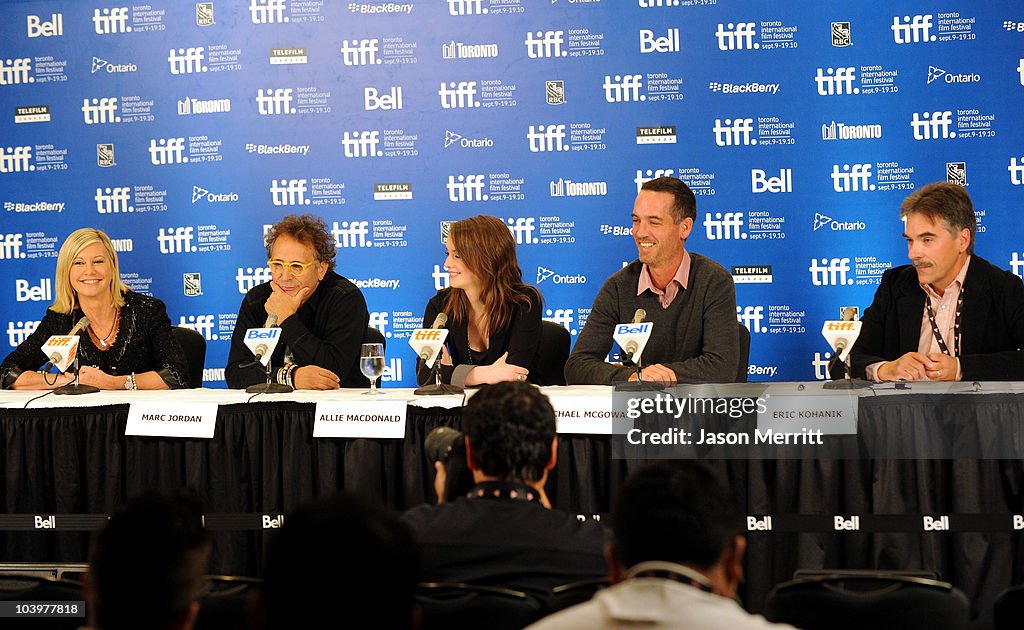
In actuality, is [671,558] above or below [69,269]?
below

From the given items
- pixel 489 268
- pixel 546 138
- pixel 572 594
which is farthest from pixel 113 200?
pixel 572 594

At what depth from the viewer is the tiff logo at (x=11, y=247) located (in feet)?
21.6

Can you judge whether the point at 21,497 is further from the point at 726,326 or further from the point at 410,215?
the point at 410,215

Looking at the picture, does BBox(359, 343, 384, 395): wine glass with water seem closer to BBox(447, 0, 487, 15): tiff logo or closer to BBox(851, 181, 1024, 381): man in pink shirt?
BBox(851, 181, 1024, 381): man in pink shirt

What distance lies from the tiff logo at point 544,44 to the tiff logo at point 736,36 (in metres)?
0.91

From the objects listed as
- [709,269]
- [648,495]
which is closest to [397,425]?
[709,269]

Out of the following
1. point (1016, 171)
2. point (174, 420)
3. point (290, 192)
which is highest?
point (290, 192)

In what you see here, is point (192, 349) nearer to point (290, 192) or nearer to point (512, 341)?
point (512, 341)

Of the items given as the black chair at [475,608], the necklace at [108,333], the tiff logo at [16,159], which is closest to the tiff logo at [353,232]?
the tiff logo at [16,159]

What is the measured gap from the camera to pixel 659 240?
404cm

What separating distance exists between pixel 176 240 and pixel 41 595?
4.81m

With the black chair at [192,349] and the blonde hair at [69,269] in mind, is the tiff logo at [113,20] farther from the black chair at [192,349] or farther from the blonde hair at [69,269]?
the black chair at [192,349]

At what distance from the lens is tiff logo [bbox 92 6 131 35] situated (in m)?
6.48

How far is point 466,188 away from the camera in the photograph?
628 centimetres
